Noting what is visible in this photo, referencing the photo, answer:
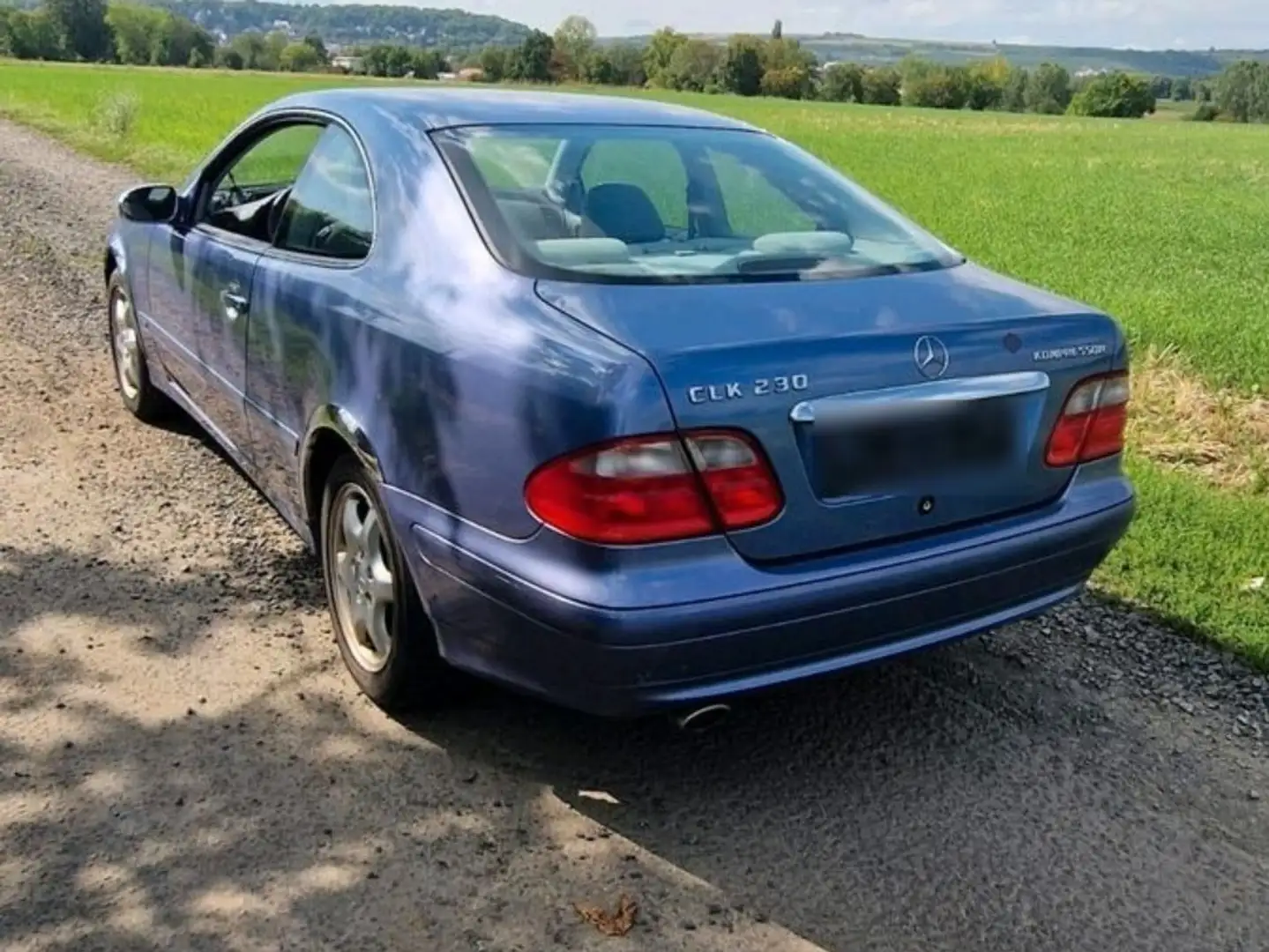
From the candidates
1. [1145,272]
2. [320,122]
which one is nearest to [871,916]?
[320,122]

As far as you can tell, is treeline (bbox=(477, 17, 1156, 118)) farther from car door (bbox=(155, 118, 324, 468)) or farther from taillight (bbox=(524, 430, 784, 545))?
taillight (bbox=(524, 430, 784, 545))

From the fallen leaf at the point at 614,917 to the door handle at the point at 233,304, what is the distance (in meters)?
2.30

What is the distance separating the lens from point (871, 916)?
2.73 meters

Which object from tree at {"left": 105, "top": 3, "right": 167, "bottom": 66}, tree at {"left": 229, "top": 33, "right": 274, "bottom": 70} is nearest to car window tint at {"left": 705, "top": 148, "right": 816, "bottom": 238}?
tree at {"left": 229, "top": 33, "right": 274, "bottom": 70}

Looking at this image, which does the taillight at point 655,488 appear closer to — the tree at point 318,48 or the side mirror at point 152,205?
the side mirror at point 152,205

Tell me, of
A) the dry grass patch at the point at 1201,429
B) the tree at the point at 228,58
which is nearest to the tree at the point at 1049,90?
the tree at the point at 228,58

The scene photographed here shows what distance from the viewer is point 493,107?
153 inches

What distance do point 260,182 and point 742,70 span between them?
11219cm

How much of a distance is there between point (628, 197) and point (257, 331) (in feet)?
4.10

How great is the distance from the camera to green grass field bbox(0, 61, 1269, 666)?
4.87 m

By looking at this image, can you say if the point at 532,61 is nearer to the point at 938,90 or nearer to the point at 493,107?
the point at 938,90

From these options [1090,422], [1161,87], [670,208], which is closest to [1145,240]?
[670,208]

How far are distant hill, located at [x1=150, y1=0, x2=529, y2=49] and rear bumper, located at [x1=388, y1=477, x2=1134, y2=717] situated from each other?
563 feet

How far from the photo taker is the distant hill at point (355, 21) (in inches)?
6624
